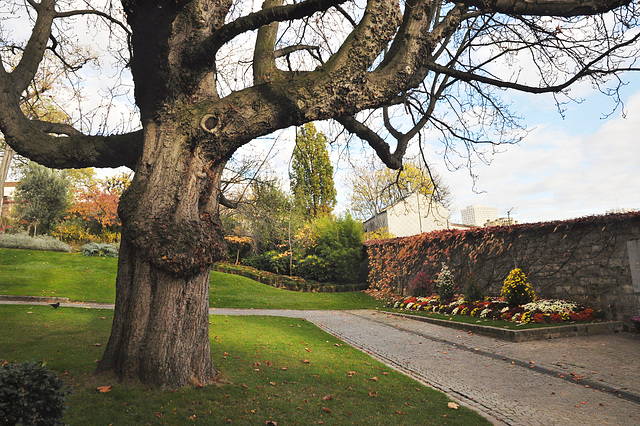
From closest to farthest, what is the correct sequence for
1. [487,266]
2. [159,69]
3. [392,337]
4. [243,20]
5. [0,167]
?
[243,20] → [159,69] → [392,337] → [487,266] → [0,167]

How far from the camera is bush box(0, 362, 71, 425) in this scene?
2.49m

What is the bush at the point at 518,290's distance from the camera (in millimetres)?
10953

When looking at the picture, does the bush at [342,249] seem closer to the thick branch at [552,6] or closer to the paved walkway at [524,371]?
the paved walkway at [524,371]

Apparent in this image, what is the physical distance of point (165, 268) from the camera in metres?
4.40

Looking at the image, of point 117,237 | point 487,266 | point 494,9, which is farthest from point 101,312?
point 117,237

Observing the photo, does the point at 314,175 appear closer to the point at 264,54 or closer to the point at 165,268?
the point at 264,54

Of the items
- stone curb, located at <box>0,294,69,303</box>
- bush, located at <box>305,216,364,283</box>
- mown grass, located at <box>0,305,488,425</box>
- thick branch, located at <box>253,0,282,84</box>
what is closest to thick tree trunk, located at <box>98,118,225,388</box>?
mown grass, located at <box>0,305,488,425</box>

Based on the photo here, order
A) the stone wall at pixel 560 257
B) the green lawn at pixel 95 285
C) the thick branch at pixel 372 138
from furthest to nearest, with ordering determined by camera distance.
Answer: the green lawn at pixel 95 285 < the stone wall at pixel 560 257 < the thick branch at pixel 372 138

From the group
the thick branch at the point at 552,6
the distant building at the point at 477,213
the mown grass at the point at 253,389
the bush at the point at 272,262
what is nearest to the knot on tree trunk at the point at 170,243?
the mown grass at the point at 253,389

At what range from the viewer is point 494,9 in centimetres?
543

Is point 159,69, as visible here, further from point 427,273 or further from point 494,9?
point 427,273

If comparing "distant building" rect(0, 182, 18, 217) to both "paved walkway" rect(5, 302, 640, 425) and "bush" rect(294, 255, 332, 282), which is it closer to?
"bush" rect(294, 255, 332, 282)

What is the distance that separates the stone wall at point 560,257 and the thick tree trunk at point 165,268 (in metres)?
9.78

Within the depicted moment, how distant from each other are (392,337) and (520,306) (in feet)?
13.0
